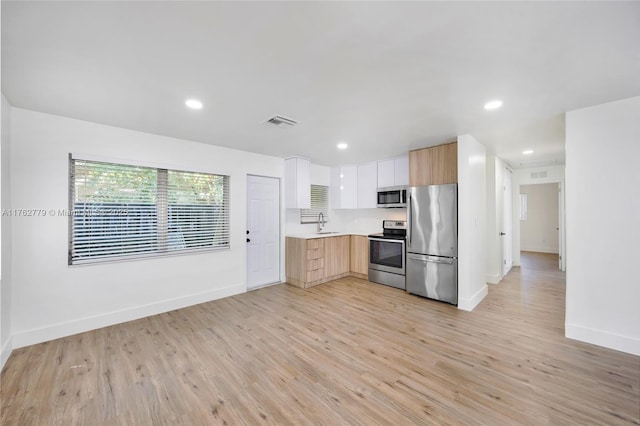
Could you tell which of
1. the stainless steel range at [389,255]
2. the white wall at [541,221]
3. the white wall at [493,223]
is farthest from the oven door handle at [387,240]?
the white wall at [541,221]

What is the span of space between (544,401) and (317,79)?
3.02 meters

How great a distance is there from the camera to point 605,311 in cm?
256

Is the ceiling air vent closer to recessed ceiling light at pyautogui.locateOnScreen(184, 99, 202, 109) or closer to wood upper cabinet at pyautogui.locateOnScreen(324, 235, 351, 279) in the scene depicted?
recessed ceiling light at pyautogui.locateOnScreen(184, 99, 202, 109)

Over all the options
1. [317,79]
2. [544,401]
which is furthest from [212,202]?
[544,401]

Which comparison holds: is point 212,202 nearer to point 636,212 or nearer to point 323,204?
point 323,204

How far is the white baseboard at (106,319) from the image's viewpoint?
264 cm

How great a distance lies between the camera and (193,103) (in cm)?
251

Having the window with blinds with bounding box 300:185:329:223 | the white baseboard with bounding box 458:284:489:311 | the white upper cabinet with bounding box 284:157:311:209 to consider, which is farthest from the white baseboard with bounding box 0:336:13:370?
the white baseboard with bounding box 458:284:489:311

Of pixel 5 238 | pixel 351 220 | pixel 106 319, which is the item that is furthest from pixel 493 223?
pixel 5 238

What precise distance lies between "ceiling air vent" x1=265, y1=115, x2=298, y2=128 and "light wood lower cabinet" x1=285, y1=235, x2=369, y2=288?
2273mm

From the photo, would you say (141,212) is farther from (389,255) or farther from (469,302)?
(469,302)

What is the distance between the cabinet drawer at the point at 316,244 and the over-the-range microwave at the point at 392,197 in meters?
1.47

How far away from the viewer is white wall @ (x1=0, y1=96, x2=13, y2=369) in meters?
2.34

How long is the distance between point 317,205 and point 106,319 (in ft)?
13.6
